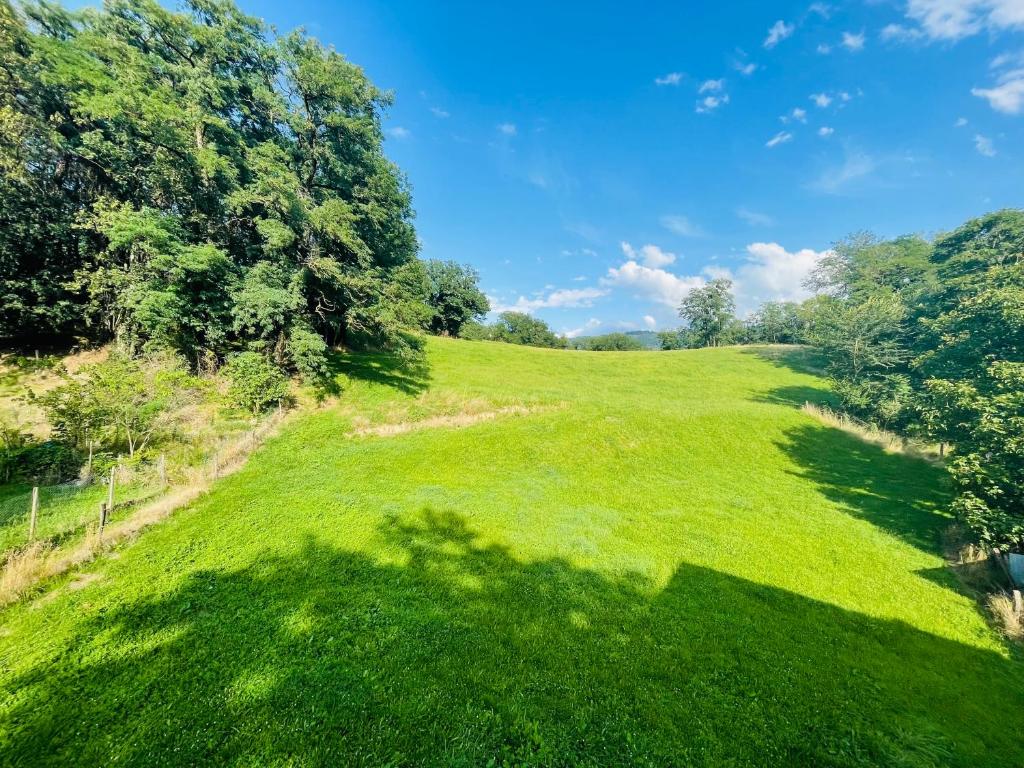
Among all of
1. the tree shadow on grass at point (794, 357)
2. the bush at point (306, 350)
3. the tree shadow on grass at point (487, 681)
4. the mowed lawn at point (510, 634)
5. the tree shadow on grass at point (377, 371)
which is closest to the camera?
the tree shadow on grass at point (487, 681)

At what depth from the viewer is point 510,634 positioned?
6188mm

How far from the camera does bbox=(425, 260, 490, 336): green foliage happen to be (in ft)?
196

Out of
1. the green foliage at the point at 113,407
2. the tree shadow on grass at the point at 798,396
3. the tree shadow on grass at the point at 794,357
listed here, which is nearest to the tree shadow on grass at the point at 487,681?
the green foliage at the point at 113,407

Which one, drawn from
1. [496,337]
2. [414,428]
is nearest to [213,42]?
[414,428]

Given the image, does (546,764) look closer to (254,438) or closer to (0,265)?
(254,438)

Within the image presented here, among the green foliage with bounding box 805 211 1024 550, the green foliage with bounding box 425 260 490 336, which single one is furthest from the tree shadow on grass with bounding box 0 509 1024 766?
the green foliage with bounding box 425 260 490 336

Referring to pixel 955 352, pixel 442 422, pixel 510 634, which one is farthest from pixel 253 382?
pixel 955 352

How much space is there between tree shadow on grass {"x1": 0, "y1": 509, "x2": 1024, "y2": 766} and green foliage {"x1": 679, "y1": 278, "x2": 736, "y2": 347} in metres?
74.0

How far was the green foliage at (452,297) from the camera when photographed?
59750mm

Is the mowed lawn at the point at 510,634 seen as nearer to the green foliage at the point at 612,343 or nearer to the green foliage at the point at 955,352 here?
the green foliage at the point at 955,352

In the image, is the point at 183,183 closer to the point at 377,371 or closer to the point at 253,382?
the point at 253,382

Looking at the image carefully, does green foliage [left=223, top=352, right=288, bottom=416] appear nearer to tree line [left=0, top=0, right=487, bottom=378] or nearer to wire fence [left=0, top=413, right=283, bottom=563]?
tree line [left=0, top=0, right=487, bottom=378]

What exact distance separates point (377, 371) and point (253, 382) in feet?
28.2

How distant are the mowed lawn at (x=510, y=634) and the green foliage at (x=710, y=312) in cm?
6472
